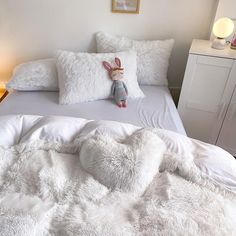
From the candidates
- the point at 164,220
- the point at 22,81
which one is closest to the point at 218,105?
the point at 164,220

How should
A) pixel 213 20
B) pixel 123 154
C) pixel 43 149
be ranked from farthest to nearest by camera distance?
pixel 213 20
pixel 43 149
pixel 123 154

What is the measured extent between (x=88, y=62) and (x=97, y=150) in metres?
0.92

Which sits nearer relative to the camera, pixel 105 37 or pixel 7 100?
pixel 7 100

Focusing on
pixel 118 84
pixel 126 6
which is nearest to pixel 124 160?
pixel 118 84

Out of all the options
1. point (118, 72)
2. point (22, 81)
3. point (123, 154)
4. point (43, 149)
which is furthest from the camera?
point (22, 81)

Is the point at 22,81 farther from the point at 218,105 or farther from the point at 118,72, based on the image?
the point at 218,105

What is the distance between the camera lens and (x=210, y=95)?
1.77m

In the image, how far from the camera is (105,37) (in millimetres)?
1969

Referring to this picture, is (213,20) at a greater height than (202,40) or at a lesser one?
greater

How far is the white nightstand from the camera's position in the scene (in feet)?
5.38

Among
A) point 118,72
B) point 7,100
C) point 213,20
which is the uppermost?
point 213,20

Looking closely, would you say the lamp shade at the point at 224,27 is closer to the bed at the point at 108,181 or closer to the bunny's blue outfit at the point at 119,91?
the bunny's blue outfit at the point at 119,91

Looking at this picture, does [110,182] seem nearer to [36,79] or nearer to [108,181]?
[108,181]

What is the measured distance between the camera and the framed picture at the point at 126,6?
6.22 ft
